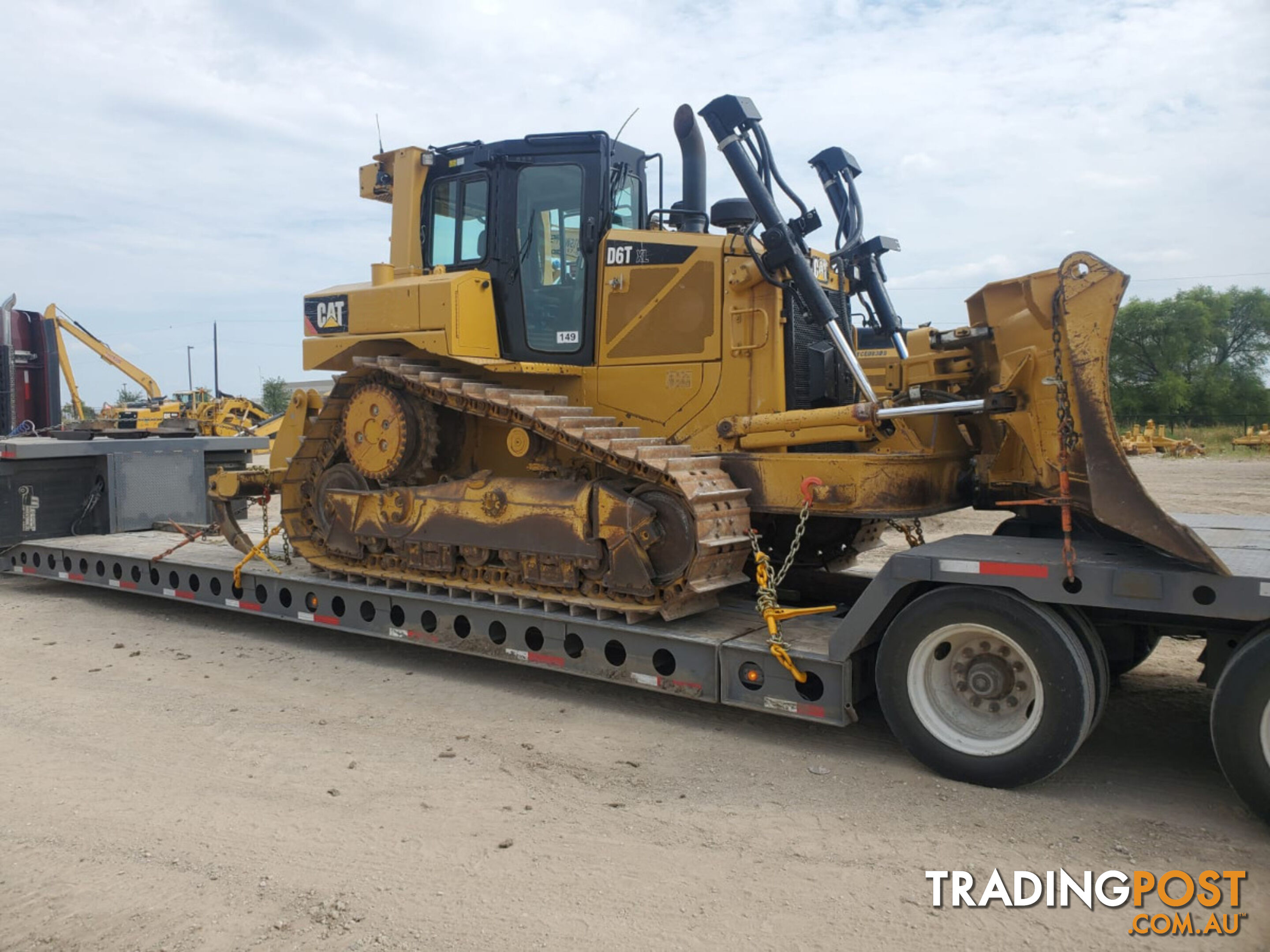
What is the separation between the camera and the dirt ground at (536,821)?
3691 millimetres

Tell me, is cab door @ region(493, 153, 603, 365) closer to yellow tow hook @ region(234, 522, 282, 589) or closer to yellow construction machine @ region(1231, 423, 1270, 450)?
yellow tow hook @ region(234, 522, 282, 589)

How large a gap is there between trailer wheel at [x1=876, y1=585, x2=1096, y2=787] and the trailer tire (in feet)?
0.25

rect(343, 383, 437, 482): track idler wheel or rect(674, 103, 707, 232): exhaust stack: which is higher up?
rect(674, 103, 707, 232): exhaust stack

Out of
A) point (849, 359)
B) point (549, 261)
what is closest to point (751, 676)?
point (849, 359)

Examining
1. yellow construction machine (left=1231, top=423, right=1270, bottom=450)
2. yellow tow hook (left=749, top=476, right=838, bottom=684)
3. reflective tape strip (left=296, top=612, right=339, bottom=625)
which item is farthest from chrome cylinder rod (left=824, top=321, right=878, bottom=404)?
yellow construction machine (left=1231, top=423, right=1270, bottom=450)

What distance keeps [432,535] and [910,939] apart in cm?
470

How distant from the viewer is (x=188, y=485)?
11.5 metres

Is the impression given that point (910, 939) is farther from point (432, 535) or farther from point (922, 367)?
point (432, 535)

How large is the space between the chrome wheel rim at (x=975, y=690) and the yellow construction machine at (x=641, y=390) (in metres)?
0.79

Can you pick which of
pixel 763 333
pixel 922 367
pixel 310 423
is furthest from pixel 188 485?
pixel 922 367

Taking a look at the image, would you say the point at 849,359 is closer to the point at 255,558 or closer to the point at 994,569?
the point at 994,569

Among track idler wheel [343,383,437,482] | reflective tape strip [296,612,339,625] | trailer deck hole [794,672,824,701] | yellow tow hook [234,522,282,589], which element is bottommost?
reflective tape strip [296,612,339,625]

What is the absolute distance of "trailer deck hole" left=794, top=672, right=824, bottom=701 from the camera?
5.59 metres

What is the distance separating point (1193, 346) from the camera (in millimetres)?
51469
